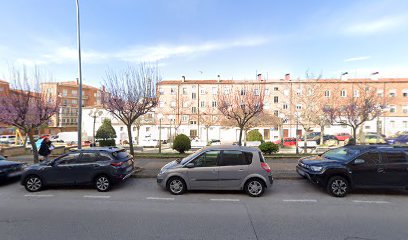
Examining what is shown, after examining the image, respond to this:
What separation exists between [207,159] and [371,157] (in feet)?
16.6

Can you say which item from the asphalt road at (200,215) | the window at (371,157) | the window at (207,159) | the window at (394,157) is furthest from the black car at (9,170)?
the window at (394,157)

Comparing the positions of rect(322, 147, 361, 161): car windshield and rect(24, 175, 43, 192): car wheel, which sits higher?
rect(322, 147, 361, 161): car windshield

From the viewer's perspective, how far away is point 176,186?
20.8 ft

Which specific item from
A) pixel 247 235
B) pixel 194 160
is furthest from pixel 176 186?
pixel 247 235

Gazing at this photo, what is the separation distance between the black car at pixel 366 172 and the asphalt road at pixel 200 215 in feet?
1.15

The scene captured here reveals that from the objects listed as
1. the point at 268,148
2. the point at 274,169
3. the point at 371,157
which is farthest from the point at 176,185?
the point at 268,148

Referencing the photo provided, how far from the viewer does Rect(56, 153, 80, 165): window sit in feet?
22.9

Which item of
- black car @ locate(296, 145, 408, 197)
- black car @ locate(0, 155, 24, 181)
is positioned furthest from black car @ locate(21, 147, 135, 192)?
black car @ locate(296, 145, 408, 197)

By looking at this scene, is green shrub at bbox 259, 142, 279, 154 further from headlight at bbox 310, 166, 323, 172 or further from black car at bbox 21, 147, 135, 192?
black car at bbox 21, 147, 135, 192

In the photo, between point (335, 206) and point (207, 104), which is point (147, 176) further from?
point (207, 104)

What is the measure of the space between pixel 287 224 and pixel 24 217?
5877 millimetres

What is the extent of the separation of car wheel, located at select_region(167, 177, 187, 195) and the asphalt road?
209 millimetres

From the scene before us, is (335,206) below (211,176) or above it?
below

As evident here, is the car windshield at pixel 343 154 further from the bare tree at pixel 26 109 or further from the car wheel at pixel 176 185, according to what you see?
the bare tree at pixel 26 109
